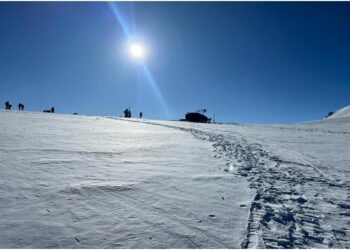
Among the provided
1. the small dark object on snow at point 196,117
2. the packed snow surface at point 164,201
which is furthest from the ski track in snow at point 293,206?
the small dark object on snow at point 196,117

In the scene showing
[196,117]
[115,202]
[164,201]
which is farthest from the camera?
[196,117]

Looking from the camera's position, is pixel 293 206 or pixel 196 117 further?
pixel 196 117

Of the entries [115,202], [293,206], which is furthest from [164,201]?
[293,206]

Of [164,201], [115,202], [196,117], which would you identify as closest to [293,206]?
[164,201]

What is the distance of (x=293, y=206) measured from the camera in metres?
5.54

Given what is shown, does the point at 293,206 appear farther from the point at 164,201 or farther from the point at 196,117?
the point at 196,117

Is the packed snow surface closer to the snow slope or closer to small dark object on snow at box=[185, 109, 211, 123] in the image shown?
the snow slope

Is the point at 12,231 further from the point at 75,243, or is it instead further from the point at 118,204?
the point at 118,204

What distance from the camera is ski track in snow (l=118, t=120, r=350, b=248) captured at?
4.25 meters

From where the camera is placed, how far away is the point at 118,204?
5148mm

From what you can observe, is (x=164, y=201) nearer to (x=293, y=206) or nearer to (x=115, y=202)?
(x=115, y=202)

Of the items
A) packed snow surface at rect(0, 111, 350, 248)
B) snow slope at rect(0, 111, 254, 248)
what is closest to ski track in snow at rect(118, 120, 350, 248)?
packed snow surface at rect(0, 111, 350, 248)

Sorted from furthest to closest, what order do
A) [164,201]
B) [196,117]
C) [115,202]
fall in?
[196,117]
[164,201]
[115,202]

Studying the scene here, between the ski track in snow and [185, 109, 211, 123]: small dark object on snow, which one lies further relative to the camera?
[185, 109, 211, 123]: small dark object on snow
